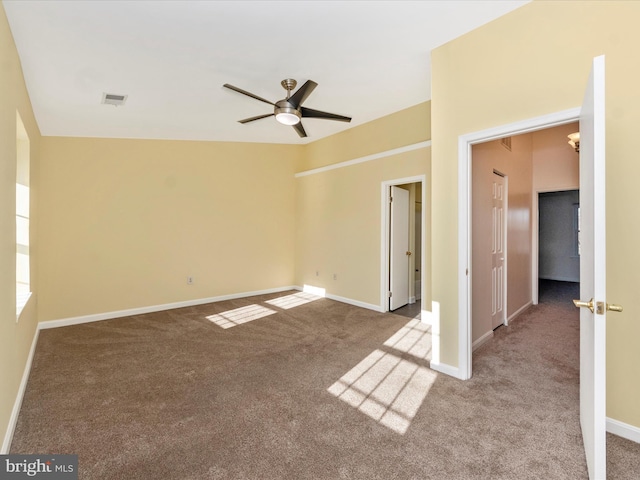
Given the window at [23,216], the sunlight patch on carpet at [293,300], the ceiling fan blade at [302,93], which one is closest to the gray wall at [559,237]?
the sunlight patch on carpet at [293,300]

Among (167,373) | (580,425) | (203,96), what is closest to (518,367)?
(580,425)

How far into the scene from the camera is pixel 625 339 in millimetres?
2002

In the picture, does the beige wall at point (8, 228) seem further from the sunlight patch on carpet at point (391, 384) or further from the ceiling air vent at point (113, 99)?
the sunlight patch on carpet at point (391, 384)

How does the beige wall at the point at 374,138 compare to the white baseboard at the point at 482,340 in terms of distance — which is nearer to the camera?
the white baseboard at the point at 482,340

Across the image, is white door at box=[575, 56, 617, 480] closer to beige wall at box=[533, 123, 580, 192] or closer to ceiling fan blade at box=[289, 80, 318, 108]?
ceiling fan blade at box=[289, 80, 318, 108]

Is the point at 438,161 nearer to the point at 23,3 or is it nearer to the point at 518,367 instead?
the point at 518,367

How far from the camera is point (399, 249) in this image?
5055 millimetres

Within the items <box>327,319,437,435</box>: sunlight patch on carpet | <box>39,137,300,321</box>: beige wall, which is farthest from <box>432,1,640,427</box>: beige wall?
<box>39,137,300,321</box>: beige wall

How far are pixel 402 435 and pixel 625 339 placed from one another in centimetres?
155

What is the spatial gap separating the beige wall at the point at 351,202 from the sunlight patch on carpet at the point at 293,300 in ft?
0.92

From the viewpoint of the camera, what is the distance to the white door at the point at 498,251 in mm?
3941

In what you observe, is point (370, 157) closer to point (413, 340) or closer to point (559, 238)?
point (413, 340)

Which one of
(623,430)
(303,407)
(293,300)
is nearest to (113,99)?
(303,407)

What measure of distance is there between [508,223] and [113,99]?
5.13 metres
